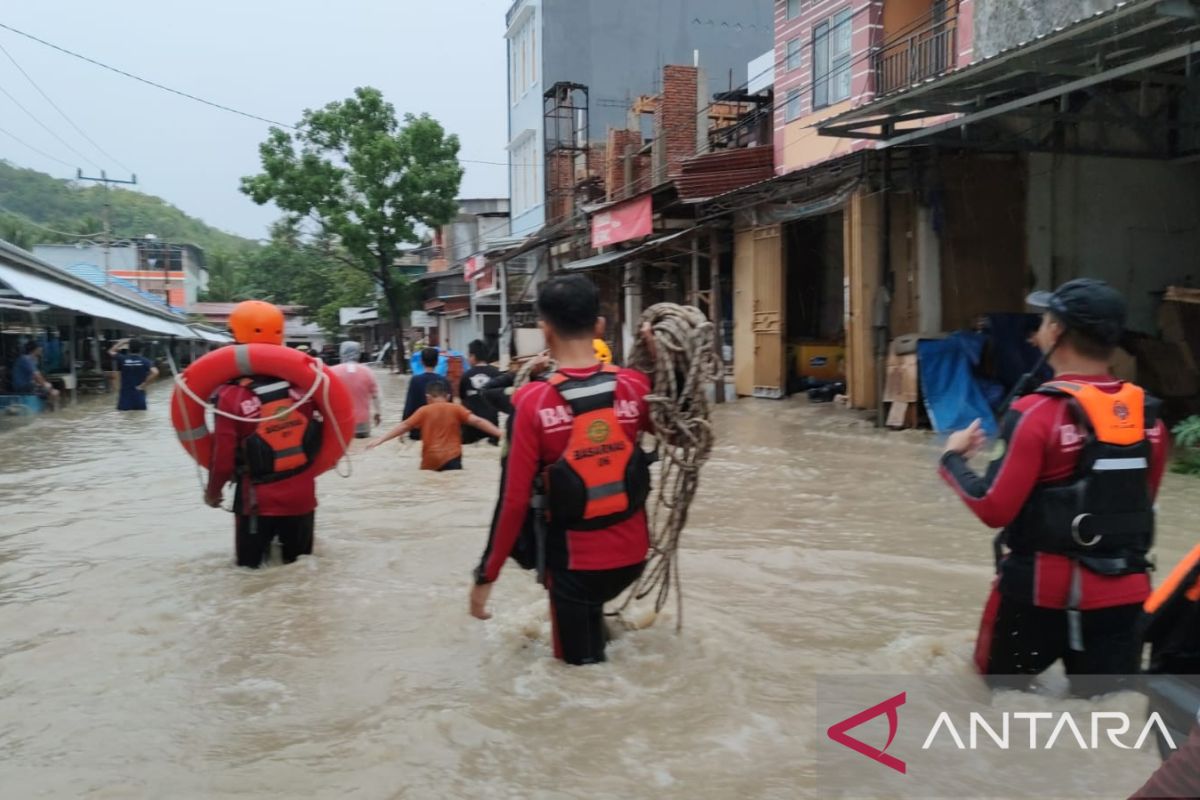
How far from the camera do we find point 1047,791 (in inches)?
108

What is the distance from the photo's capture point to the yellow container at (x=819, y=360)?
16.0m

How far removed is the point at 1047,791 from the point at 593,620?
1.50 metres

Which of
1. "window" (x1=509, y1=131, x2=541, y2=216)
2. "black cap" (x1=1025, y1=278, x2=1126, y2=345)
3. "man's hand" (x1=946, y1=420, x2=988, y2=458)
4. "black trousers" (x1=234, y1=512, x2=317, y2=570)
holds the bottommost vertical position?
"black trousers" (x1=234, y1=512, x2=317, y2=570)

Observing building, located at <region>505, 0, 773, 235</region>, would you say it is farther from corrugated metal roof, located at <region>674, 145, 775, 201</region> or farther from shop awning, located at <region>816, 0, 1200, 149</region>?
shop awning, located at <region>816, 0, 1200, 149</region>

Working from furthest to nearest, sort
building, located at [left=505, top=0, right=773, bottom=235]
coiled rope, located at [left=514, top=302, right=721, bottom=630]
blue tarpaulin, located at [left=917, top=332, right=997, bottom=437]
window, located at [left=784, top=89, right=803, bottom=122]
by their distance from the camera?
1. building, located at [left=505, top=0, right=773, bottom=235]
2. window, located at [left=784, top=89, right=803, bottom=122]
3. blue tarpaulin, located at [left=917, top=332, right=997, bottom=437]
4. coiled rope, located at [left=514, top=302, right=721, bottom=630]

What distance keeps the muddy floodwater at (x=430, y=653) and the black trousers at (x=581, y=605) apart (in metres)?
0.14

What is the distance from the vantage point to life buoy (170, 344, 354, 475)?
15.5 feet

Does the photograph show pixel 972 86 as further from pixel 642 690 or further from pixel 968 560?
pixel 642 690

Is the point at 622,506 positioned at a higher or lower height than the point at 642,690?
higher

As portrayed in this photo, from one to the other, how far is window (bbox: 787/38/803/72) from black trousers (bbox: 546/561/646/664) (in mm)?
14654

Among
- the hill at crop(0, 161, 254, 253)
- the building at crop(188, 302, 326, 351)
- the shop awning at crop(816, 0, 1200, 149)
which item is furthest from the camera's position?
the building at crop(188, 302, 326, 351)

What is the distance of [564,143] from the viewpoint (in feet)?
91.5

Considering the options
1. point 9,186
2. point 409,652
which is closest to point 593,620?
point 409,652

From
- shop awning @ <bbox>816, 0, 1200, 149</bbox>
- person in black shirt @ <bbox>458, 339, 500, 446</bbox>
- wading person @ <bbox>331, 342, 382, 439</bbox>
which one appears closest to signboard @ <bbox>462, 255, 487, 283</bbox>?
shop awning @ <bbox>816, 0, 1200, 149</bbox>
